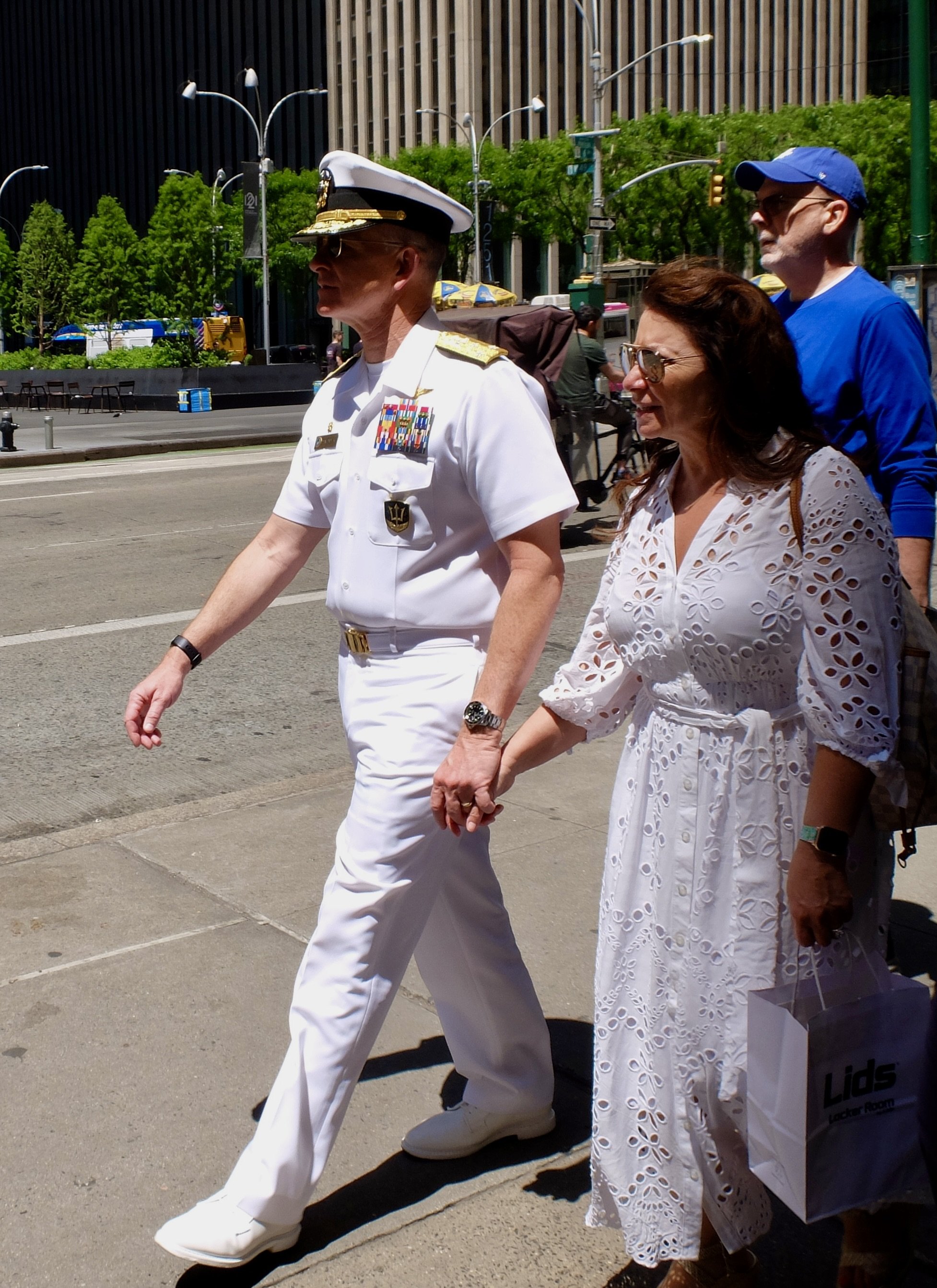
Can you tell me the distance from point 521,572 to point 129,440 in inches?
942

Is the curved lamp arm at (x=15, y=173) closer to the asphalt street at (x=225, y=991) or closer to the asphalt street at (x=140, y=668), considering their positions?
the asphalt street at (x=140, y=668)

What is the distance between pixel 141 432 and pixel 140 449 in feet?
13.4

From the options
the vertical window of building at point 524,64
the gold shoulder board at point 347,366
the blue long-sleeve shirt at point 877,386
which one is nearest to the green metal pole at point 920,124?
the blue long-sleeve shirt at point 877,386

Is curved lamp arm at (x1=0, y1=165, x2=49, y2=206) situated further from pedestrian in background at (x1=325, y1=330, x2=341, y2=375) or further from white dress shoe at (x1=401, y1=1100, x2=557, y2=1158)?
white dress shoe at (x1=401, y1=1100, x2=557, y2=1158)

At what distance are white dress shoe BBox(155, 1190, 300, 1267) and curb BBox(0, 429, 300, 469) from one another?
18.6 metres

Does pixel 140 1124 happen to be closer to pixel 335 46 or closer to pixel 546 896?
pixel 546 896

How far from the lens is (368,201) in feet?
9.07

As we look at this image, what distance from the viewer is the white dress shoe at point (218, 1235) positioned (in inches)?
102

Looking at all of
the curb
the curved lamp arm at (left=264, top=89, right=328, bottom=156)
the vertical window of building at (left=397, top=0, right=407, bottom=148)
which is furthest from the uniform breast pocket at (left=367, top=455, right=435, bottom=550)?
the vertical window of building at (left=397, top=0, right=407, bottom=148)

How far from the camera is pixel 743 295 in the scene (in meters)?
2.34

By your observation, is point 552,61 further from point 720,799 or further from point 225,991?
point 720,799

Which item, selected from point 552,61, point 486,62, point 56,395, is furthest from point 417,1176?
point 552,61

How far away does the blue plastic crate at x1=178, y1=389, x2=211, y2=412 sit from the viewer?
34.4 m

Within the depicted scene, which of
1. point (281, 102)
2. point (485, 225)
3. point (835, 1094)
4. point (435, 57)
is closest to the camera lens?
point (835, 1094)
